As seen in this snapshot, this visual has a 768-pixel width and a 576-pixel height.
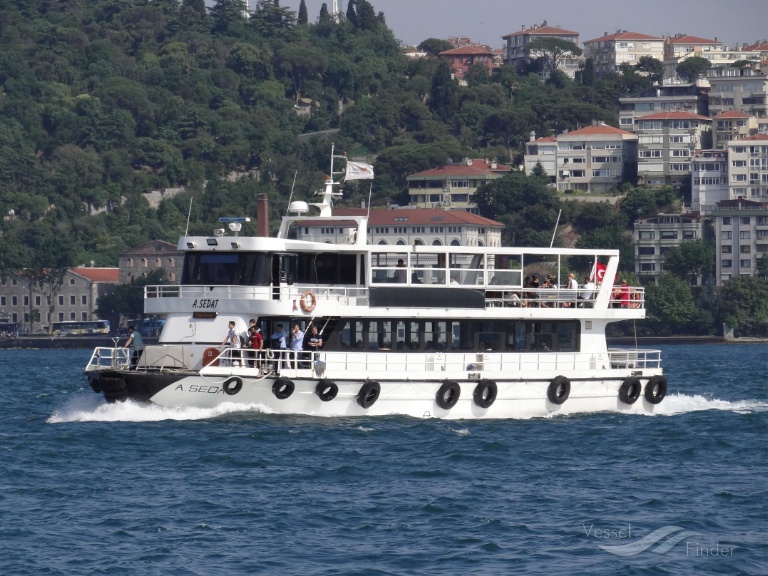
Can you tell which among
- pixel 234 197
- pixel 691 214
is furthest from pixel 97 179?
pixel 691 214

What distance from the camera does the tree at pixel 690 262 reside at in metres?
143

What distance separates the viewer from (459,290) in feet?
115

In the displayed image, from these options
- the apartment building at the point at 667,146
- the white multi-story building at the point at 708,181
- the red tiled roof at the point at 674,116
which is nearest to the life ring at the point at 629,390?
the white multi-story building at the point at 708,181

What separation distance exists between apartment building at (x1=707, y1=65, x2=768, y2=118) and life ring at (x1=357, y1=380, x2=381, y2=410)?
162771 millimetres

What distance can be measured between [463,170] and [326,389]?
14693cm

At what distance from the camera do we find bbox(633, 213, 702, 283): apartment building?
151125 mm

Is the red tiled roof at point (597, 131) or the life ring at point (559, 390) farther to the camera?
the red tiled roof at point (597, 131)

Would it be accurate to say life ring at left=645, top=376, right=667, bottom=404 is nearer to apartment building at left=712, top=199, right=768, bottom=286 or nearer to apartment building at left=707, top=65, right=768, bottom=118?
apartment building at left=712, top=199, right=768, bottom=286

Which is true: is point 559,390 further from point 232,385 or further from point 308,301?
point 232,385

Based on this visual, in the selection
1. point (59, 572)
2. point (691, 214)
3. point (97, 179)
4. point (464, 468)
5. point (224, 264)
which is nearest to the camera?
point (59, 572)

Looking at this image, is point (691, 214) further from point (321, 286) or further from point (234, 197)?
point (321, 286)

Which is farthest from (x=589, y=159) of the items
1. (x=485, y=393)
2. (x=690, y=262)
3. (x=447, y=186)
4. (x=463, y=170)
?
(x=485, y=393)

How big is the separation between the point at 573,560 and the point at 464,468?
696 centimetres

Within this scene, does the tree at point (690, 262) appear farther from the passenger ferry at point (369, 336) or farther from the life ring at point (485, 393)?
the life ring at point (485, 393)
